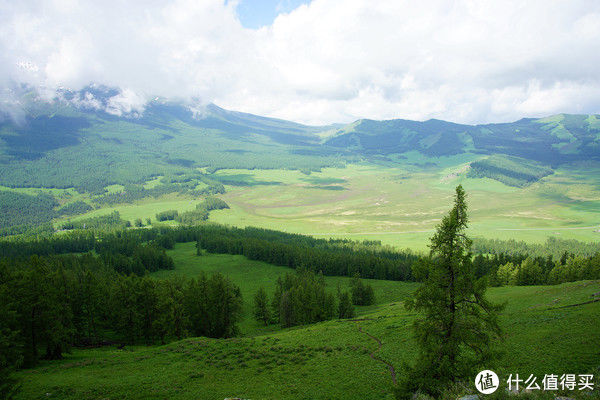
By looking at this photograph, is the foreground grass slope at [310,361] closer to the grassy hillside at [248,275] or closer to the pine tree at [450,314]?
the pine tree at [450,314]

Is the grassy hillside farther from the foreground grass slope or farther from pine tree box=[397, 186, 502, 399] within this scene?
pine tree box=[397, 186, 502, 399]

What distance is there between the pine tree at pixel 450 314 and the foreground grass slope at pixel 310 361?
6288 mm

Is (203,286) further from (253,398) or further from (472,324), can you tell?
(472,324)

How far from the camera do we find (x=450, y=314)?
20953 millimetres

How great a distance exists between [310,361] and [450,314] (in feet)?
91.1

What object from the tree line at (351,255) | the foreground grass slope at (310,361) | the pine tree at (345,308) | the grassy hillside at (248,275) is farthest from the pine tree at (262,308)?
the tree line at (351,255)

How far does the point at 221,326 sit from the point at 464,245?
2507 inches

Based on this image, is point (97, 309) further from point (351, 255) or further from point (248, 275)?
point (351, 255)

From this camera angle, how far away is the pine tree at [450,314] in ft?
68.6

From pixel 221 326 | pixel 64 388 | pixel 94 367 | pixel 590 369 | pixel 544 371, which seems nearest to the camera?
pixel 590 369

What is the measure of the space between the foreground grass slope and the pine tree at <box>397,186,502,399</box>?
6288mm

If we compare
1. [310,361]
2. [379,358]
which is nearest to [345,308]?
[310,361]

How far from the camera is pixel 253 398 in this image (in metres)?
32.5

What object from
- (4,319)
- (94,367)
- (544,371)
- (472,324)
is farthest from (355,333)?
(4,319)
